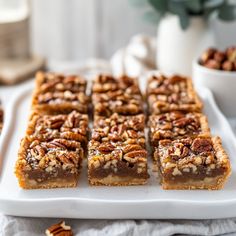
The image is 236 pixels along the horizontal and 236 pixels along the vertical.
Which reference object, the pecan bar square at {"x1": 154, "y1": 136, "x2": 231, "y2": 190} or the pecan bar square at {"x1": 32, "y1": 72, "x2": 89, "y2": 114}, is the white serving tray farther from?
the pecan bar square at {"x1": 32, "y1": 72, "x2": 89, "y2": 114}

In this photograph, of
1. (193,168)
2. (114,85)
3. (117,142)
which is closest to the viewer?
(193,168)

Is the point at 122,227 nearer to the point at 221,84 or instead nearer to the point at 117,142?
the point at 117,142

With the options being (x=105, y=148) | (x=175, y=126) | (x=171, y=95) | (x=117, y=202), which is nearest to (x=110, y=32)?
(x=171, y=95)

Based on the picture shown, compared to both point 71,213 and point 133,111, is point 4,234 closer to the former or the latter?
point 71,213

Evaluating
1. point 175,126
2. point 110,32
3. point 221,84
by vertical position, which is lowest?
point 110,32

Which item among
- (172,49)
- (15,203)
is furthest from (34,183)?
(172,49)

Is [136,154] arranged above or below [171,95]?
above

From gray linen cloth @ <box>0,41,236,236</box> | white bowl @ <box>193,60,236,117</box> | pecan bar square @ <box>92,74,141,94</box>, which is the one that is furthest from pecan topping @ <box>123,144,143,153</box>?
white bowl @ <box>193,60,236,117</box>
